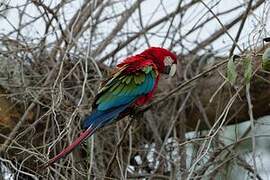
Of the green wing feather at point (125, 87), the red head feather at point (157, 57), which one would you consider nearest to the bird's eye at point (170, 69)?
the red head feather at point (157, 57)

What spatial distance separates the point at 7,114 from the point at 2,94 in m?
0.11

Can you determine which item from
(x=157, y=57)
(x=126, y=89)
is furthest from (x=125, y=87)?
(x=157, y=57)

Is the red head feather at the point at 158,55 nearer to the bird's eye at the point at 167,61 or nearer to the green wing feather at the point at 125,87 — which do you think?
the bird's eye at the point at 167,61

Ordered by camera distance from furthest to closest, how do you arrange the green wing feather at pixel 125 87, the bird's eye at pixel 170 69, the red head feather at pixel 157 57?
1. the bird's eye at pixel 170 69
2. the red head feather at pixel 157 57
3. the green wing feather at pixel 125 87

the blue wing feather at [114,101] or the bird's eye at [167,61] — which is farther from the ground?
the bird's eye at [167,61]

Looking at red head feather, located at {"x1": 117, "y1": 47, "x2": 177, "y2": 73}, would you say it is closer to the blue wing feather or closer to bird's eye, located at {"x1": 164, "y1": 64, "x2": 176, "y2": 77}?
bird's eye, located at {"x1": 164, "y1": 64, "x2": 176, "y2": 77}

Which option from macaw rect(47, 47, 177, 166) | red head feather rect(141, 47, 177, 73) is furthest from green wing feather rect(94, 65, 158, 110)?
red head feather rect(141, 47, 177, 73)

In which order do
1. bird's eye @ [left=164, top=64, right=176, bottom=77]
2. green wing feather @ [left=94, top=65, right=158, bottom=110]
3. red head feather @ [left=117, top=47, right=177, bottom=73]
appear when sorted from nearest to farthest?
green wing feather @ [left=94, top=65, right=158, bottom=110] < red head feather @ [left=117, top=47, right=177, bottom=73] < bird's eye @ [left=164, top=64, right=176, bottom=77]

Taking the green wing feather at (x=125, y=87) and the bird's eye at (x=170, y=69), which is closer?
the green wing feather at (x=125, y=87)

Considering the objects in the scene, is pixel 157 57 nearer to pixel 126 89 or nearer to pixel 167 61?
pixel 167 61

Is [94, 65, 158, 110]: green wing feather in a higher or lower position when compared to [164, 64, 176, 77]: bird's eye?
lower

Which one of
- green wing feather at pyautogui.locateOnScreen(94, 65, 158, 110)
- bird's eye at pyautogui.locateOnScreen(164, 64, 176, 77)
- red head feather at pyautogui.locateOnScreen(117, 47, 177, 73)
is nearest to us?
green wing feather at pyautogui.locateOnScreen(94, 65, 158, 110)

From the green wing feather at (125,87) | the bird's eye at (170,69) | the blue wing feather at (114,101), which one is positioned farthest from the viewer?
the bird's eye at (170,69)

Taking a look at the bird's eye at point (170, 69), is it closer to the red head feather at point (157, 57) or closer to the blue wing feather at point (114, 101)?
the red head feather at point (157, 57)
